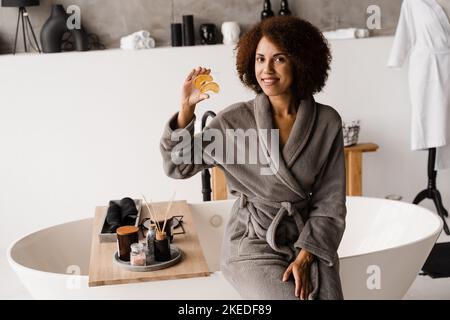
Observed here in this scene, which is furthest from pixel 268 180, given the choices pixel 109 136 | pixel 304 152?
pixel 109 136

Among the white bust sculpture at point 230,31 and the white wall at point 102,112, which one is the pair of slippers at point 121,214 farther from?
the white bust sculpture at point 230,31

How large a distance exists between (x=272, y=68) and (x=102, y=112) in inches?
89.5

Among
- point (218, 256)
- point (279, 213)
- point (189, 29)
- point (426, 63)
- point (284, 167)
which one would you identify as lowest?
point (218, 256)

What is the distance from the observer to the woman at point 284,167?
7.71ft

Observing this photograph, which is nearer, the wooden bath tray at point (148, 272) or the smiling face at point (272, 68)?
the smiling face at point (272, 68)

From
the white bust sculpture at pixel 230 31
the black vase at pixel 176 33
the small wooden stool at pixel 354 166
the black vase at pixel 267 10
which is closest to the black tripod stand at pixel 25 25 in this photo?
the black vase at pixel 176 33

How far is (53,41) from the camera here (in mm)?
4363

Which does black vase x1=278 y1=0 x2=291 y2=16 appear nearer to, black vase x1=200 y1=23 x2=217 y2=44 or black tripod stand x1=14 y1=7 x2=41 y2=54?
black vase x1=200 y1=23 x2=217 y2=44

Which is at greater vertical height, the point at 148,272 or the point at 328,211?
the point at 328,211

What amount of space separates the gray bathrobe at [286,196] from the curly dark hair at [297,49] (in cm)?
7

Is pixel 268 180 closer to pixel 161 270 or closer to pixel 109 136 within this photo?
pixel 161 270

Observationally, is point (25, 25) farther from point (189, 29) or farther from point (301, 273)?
point (301, 273)

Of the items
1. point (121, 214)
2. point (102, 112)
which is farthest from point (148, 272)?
point (102, 112)

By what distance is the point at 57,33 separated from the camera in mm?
4363
